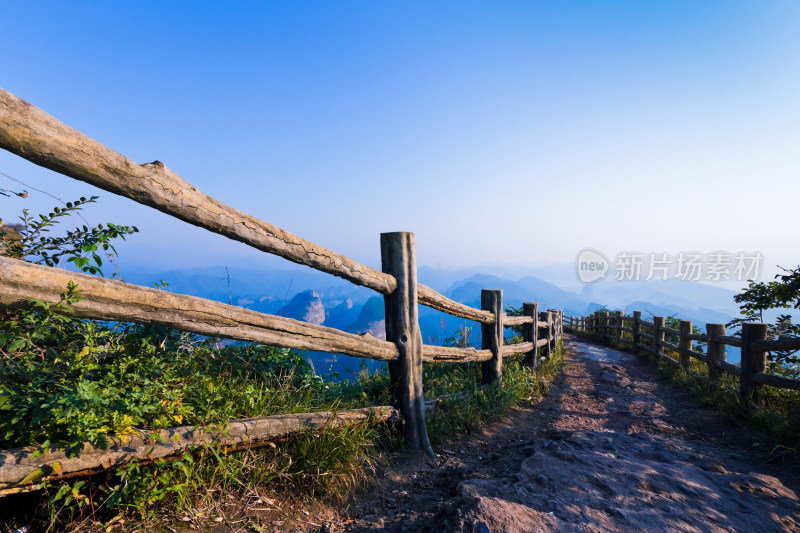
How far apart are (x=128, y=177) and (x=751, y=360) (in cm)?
688

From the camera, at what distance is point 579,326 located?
21.8 metres

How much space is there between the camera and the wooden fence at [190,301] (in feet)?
5.38

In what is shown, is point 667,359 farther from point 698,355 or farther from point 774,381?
point 774,381

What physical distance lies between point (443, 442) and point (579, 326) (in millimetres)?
20315

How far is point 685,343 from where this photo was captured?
7.89 m

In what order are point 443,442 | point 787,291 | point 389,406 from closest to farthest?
point 389,406 → point 443,442 → point 787,291

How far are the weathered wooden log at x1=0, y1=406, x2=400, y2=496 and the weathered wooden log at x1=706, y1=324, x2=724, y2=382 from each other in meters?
6.55

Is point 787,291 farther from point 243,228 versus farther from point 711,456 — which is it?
point 243,228

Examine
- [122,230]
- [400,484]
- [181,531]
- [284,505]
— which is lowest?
[400,484]

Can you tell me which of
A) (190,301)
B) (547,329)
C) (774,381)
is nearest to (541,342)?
(547,329)

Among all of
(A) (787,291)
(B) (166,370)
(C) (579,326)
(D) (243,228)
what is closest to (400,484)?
(B) (166,370)

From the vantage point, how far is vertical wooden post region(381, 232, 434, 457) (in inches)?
141

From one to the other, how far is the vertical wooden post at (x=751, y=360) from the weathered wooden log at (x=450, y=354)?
3.30 meters

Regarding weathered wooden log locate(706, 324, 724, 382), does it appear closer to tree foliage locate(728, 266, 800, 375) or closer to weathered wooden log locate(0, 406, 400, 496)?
tree foliage locate(728, 266, 800, 375)
